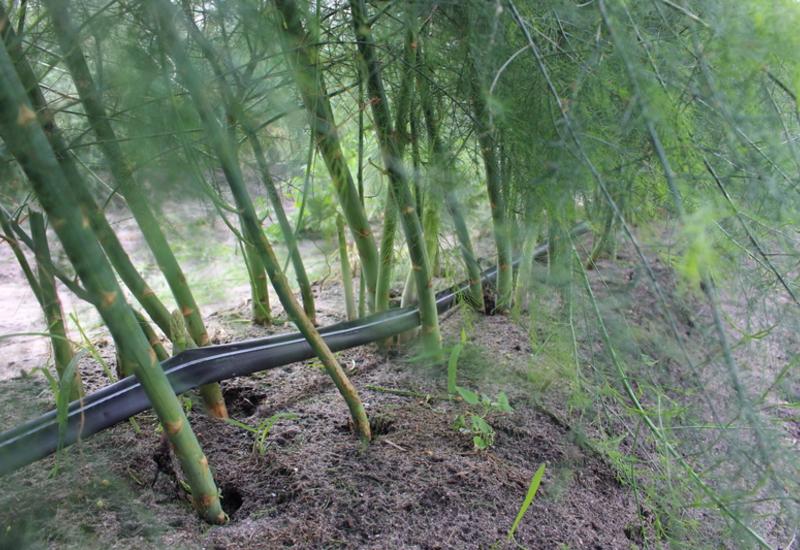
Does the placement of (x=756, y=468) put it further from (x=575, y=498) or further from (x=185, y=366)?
(x=185, y=366)

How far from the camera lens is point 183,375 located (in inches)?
47.6

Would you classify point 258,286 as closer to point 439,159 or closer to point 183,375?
point 183,375

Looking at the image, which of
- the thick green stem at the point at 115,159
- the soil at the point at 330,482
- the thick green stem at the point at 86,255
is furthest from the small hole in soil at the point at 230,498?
the thick green stem at the point at 115,159

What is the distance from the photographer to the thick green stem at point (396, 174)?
1.16 m

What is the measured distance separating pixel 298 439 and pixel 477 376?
0.48m

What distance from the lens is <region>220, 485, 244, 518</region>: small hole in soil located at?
117cm

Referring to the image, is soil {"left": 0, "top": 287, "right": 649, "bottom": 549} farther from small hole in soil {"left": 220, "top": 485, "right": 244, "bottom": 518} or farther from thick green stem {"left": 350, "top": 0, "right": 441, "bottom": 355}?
thick green stem {"left": 350, "top": 0, "right": 441, "bottom": 355}

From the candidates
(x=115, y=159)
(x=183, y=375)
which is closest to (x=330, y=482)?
(x=183, y=375)

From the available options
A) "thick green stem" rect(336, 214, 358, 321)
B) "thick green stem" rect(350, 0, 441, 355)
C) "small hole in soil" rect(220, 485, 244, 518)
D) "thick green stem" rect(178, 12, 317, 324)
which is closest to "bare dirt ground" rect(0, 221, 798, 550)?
"small hole in soil" rect(220, 485, 244, 518)

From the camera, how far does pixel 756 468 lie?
96 centimetres

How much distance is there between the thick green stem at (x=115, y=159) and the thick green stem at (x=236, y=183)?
14 cm

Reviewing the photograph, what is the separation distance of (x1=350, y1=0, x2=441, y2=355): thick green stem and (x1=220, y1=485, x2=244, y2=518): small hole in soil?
518 mm

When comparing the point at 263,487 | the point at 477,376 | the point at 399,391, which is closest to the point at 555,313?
the point at 477,376

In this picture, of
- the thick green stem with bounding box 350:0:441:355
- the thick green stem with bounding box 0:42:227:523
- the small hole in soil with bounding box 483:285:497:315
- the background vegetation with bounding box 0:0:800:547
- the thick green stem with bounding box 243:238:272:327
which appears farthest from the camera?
the small hole in soil with bounding box 483:285:497:315
